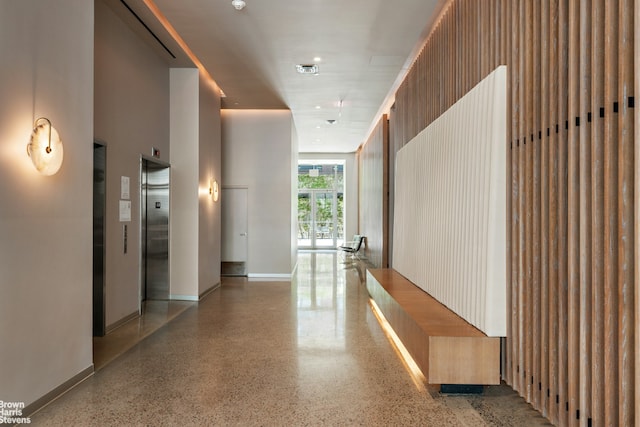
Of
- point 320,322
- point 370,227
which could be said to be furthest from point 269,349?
point 370,227

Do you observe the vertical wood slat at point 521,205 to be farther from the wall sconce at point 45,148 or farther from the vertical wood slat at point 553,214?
the wall sconce at point 45,148

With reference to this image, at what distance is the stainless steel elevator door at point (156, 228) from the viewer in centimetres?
693

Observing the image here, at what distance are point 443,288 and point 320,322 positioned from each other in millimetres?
1968

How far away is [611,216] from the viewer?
2311 millimetres

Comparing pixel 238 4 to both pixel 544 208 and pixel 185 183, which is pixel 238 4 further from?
pixel 544 208

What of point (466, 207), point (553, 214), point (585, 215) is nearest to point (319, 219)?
point (466, 207)

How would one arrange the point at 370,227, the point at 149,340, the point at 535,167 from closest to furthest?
the point at 535,167 < the point at 149,340 < the point at 370,227

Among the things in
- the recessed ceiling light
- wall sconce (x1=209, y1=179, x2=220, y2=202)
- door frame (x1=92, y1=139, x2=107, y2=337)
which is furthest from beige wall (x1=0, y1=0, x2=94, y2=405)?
wall sconce (x1=209, y1=179, x2=220, y2=202)

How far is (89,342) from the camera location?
387cm

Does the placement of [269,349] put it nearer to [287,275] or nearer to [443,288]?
[443,288]

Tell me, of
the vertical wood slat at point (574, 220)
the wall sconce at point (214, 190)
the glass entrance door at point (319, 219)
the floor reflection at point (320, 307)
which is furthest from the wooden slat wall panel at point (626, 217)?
the glass entrance door at point (319, 219)

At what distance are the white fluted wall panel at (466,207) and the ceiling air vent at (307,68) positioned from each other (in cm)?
228

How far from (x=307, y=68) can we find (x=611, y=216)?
18.8ft

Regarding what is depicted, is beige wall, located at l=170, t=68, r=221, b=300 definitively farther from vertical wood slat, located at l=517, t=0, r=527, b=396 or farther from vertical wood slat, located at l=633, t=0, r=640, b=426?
vertical wood slat, located at l=633, t=0, r=640, b=426
